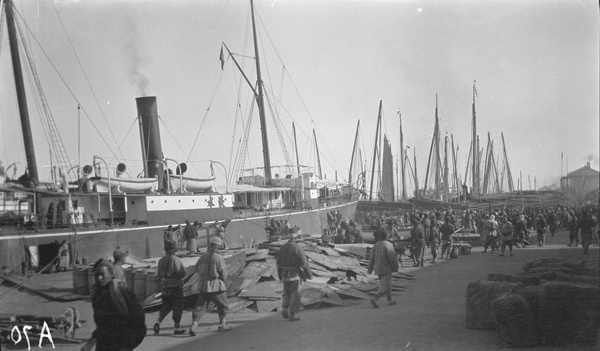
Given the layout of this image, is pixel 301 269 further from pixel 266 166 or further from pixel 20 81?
pixel 266 166

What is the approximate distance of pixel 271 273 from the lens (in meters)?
10.8

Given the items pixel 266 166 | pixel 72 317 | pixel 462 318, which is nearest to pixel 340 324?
pixel 462 318

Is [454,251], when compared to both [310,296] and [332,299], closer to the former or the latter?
[332,299]

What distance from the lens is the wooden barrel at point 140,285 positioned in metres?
10.7

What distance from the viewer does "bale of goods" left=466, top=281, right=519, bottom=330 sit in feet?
21.6

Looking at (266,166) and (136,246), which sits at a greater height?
(266,166)

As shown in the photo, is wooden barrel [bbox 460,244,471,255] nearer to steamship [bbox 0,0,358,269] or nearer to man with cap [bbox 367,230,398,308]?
steamship [bbox 0,0,358,269]

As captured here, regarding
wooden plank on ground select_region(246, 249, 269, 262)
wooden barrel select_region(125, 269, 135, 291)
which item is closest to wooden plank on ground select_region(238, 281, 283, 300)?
wooden plank on ground select_region(246, 249, 269, 262)

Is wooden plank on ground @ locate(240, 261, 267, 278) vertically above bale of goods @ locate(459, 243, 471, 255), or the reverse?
wooden plank on ground @ locate(240, 261, 267, 278)

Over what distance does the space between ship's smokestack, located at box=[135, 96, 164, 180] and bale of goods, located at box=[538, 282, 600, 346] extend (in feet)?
60.7

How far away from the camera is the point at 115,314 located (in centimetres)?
499

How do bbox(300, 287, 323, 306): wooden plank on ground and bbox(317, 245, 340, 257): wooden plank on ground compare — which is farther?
bbox(317, 245, 340, 257): wooden plank on ground

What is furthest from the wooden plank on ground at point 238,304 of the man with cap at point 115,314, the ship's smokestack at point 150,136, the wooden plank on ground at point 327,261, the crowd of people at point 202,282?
the ship's smokestack at point 150,136

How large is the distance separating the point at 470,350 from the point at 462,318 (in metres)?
1.64
